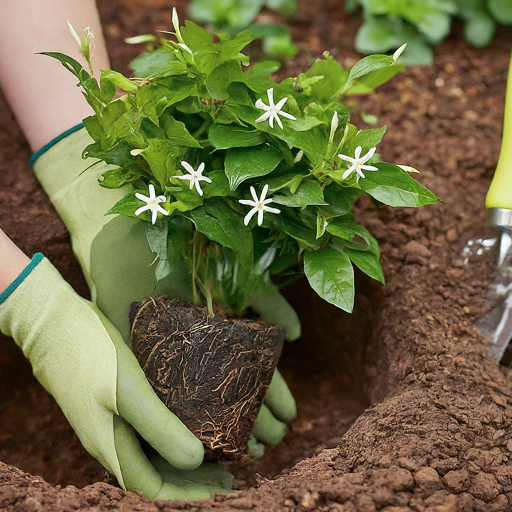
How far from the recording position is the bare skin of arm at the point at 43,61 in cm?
119

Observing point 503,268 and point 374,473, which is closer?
point 374,473

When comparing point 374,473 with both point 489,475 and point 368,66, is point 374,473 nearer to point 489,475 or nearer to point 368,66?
point 489,475

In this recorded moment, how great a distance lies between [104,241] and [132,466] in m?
0.44

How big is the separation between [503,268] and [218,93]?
77 centimetres

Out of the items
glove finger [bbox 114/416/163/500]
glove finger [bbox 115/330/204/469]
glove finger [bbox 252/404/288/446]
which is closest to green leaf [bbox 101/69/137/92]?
glove finger [bbox 115/330/204/469]

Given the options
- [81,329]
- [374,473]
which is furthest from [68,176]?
[374,473]

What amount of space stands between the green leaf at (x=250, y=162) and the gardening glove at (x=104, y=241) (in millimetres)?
304

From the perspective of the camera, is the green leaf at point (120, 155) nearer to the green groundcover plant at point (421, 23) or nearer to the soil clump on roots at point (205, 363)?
the soil clump on roots at point (205, 363)

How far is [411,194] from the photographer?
3.02 feet

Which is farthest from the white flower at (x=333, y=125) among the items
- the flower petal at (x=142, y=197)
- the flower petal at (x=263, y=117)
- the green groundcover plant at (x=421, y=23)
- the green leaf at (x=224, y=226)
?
the green groundcover plant at (x=421, y=23)

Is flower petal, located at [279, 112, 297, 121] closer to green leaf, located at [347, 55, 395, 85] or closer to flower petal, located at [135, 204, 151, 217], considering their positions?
green leaf, located at [347, 55, 395, 85]

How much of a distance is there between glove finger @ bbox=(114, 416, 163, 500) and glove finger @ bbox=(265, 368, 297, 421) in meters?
0.32

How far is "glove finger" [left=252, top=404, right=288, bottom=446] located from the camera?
1234 millimetres

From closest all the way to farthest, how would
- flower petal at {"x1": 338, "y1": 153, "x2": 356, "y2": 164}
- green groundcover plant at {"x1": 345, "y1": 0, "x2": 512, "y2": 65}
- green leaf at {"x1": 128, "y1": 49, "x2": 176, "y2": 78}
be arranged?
flower petal at {"x1": 338, "y1": 153, "x2": 356, "y2": 164}, green leaf at {"x1": 128, "y1": 49, "x2": 176, "y2": 78}, green groundcover plant at {"x1": 345, "y1": 0, "x2": 512, "y2": 65}
